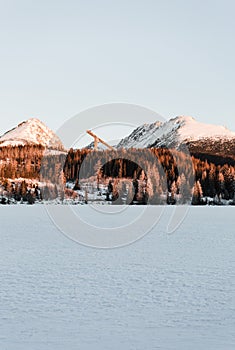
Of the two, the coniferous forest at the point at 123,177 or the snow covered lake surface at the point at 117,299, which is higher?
the coniferous forest at the point at 123,177

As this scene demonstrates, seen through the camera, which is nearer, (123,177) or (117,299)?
(117,299)

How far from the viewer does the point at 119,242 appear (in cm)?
3281

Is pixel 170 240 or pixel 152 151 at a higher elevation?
pixel 152 151

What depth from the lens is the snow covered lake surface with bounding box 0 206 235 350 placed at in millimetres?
A: 11031

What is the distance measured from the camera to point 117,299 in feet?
50.1

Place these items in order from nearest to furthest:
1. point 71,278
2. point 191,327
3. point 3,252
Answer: point 191,327 < point 71,278 < point 3,252

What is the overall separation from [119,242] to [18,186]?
423 ft

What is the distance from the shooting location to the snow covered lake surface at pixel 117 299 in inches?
434

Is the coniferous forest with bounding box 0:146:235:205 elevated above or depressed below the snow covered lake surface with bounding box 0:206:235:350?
above

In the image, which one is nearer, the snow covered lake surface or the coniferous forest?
the snow covered lake surface

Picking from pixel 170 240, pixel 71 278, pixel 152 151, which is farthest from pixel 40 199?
pixel 71 278

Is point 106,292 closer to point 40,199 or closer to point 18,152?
point 40,199

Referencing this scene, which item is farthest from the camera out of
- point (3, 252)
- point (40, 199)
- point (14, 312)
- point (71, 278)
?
point (40, 199)

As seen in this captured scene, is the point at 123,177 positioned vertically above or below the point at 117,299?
above
